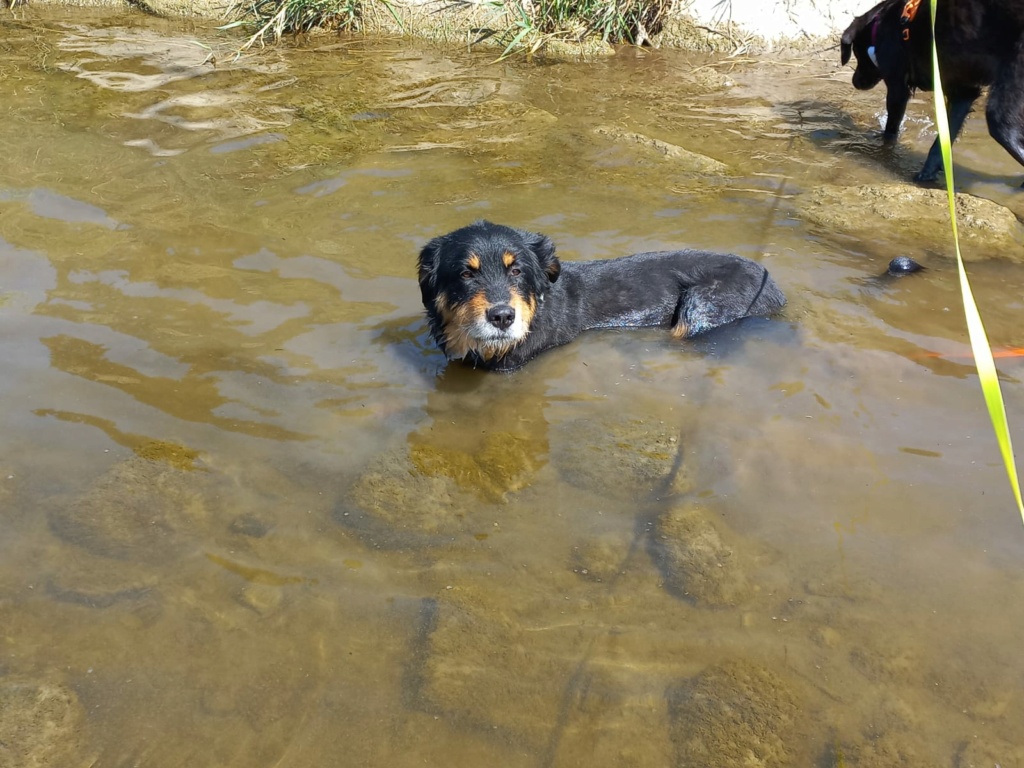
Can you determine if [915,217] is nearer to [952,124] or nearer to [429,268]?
[952,124]

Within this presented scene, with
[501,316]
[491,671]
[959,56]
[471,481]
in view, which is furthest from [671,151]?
[491,671]

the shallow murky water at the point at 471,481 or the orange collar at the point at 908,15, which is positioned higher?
the orange collar at the point at 908,15

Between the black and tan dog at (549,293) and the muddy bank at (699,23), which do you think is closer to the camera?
the black and tan dog at (549,293)

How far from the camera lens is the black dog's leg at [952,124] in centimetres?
837

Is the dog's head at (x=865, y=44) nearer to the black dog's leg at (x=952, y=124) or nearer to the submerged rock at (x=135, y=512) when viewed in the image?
the black dog's leg at (x=952, y=124)

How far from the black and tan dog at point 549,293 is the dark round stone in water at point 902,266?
3.06 feet

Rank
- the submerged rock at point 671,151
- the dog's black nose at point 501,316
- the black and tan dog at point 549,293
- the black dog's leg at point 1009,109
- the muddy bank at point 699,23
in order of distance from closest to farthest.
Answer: the dog's black nose at point 501,316, the black and tan dog at point 549,293, the black dog's leg at point 1009,109, the submerged rock at point 671,151, the muddy bank at point 699,23

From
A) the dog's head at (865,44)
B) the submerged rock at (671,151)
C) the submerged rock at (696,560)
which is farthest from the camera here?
the dog's head at (865,44)

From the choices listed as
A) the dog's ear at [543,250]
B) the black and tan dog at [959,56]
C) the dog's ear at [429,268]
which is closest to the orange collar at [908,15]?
the black and tan dog at [959,56]

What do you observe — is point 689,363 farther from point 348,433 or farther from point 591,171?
point 591,171

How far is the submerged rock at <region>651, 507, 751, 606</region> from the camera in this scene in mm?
3678

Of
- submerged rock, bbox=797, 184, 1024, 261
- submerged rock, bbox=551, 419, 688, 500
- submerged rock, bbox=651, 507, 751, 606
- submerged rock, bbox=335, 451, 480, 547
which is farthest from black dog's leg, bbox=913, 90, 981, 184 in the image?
submerged rock, bbox=335, 451, 480, 547

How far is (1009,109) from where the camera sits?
7.75 m

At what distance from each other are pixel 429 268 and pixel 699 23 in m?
7.97
